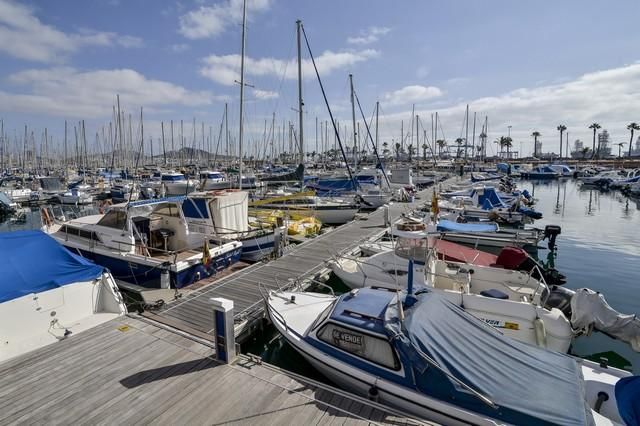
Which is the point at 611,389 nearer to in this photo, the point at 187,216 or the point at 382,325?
the point at 382,325

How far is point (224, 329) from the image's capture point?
20.9 feet

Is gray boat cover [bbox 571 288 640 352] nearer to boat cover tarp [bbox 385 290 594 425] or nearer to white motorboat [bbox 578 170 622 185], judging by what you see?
boat cover tarp [bbox 385 290 594 425]

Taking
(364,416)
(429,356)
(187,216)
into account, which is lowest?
(364,416)

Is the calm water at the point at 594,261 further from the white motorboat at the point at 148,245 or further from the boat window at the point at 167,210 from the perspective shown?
the boat window at the point at 167,210

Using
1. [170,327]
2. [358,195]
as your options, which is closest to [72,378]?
[170,327]

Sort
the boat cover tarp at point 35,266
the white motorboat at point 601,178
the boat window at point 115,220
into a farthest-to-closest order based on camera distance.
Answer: the white motorboat at point 601,178
the boat window at point 115,220
the boat cover tarp at point 35,266

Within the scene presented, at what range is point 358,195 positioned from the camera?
30891 mm

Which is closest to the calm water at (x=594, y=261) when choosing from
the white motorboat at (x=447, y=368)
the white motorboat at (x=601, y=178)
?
the white motorboat at (x=447, y=368)

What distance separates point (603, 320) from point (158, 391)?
34.5 ft

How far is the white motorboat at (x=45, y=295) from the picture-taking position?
6980 millimetres

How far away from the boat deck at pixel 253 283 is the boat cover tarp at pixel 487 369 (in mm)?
4677

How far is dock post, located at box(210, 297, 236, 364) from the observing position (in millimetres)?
6270

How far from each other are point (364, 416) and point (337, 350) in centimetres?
138

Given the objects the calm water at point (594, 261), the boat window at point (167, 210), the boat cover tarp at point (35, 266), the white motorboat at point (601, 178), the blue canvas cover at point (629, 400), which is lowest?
the calm water at point (594, 261)
